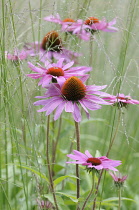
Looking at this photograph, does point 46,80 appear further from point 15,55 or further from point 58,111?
point 15,55

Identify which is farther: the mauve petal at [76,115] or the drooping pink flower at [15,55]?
the drooping pink flower at [15,55]

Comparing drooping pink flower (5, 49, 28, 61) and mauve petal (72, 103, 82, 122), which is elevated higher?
drooping pink flower (5, 49, 28, 61)

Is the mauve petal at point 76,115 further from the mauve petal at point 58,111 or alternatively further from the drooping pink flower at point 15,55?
the drooping pink flower at point 15,55

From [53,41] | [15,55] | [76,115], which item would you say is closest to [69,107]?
[76,115]

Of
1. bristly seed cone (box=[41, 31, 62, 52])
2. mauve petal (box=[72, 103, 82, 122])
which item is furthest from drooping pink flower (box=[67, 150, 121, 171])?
bristly seed cone (box=[41, 31, 62, 52])

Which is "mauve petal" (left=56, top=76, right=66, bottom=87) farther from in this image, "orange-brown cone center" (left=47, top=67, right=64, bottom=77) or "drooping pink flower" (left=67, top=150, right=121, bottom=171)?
"drooping pink flower" (left=67, top=150, right=121, bottom=171)

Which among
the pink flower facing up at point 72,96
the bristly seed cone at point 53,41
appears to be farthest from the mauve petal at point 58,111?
the bristly seed cone at point 53,41

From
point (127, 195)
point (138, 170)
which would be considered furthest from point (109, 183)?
point (138, 170)

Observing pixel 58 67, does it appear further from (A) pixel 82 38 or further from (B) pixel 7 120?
A: (A) pixel 82 38
